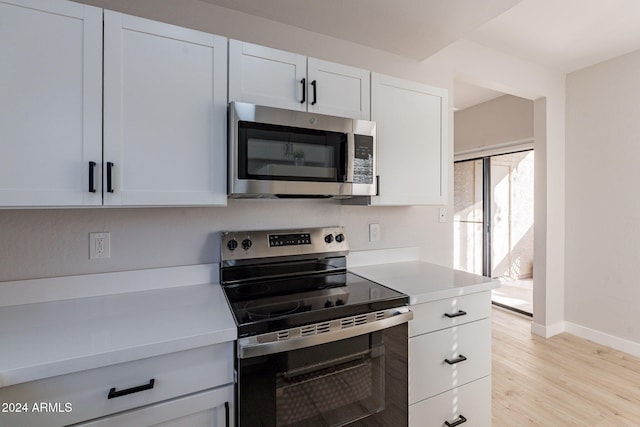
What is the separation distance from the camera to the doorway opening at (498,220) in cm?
424

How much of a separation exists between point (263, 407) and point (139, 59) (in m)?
1.39

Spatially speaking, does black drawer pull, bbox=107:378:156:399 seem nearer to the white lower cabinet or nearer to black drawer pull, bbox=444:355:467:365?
the white lower cabinet

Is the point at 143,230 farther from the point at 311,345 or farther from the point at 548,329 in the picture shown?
the point at 548,329

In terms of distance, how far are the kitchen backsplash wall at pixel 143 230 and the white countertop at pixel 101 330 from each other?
0.57 feet

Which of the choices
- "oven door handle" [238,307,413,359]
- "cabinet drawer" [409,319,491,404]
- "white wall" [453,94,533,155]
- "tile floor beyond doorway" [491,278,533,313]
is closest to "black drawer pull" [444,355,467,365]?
"cabinet drawer" [409,319,491,404]

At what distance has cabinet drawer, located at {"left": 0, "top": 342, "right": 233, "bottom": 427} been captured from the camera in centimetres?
87

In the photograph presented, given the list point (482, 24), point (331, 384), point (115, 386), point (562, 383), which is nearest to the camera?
point (115, 386)

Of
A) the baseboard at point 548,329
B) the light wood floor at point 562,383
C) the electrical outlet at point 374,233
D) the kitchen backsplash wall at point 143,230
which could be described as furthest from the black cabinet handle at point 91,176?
the baseboard at point 548,329

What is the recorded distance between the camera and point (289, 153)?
57.5 inches

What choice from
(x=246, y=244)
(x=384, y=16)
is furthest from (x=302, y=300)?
(x=384, y=16)

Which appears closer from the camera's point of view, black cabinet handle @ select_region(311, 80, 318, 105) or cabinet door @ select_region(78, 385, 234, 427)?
cabinet door @ select_region(78, 385, 234, 427)

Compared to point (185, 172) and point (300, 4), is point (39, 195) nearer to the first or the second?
point (185, 172)

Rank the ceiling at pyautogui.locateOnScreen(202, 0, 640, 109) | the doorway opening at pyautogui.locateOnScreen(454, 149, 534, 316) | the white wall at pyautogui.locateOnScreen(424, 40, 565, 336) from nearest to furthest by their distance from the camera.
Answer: the ceiling at pyautogui.locateOnScreen(202, 0, 640, 109), the white wall at pyautogui.locateOnScreen(424, 40, 565, 336), the doorway opening at pyautogui.locateOnScreen(454, 149, 534, 316)

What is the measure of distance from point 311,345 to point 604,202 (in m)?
3.23
